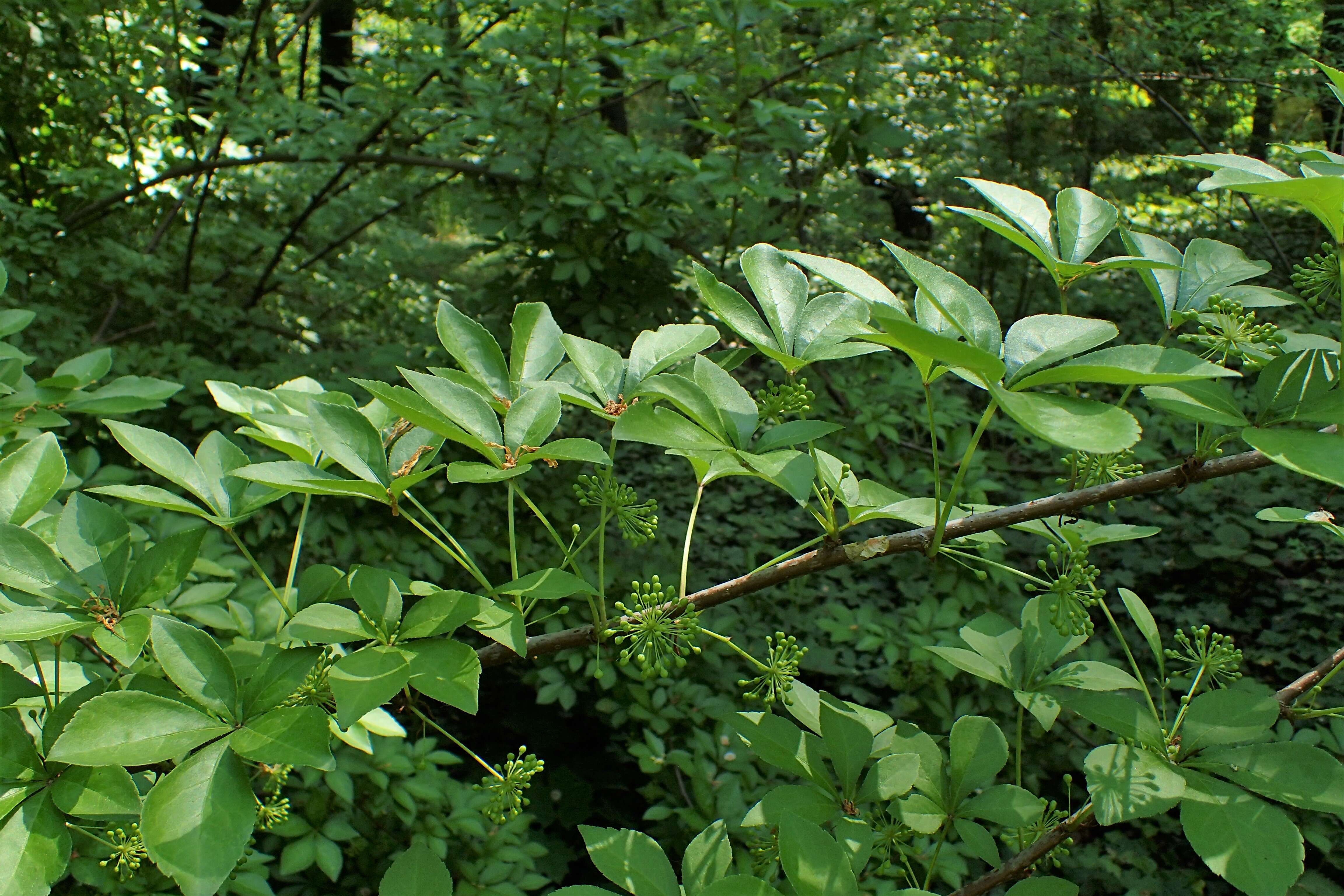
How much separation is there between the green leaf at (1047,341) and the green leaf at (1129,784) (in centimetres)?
36

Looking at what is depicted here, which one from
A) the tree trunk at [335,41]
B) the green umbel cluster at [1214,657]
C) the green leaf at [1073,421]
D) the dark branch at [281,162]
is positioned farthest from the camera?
the tree trunk at [335,41]

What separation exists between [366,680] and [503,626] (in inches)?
5.0

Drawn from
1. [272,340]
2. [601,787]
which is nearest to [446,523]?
[601,787]

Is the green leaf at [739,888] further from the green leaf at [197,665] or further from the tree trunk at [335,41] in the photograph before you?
the tree trunk at [335,41]

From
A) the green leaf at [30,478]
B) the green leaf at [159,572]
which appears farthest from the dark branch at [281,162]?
the green leaf at [159,572]

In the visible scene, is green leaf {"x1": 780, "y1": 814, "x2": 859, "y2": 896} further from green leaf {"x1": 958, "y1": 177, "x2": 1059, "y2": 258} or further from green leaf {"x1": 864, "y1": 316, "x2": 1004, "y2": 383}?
green leaf {"x1": 958, "y1": 177, "x2": 1059, "y2": 258}

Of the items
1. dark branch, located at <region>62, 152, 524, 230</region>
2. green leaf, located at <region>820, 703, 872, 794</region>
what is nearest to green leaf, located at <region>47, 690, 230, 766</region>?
green leaf, located at <region>820, 703, 872, 794</region>

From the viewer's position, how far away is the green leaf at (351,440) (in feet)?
2.49

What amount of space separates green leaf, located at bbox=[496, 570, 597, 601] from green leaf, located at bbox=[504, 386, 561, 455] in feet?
0.36

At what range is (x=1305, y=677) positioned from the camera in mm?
904

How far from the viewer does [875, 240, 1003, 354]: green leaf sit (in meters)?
0.69

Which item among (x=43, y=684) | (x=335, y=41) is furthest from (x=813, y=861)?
(x=335, y=41)

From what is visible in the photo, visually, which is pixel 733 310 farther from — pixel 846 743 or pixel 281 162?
pixel 281 162

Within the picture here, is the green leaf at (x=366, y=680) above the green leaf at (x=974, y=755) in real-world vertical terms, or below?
above
